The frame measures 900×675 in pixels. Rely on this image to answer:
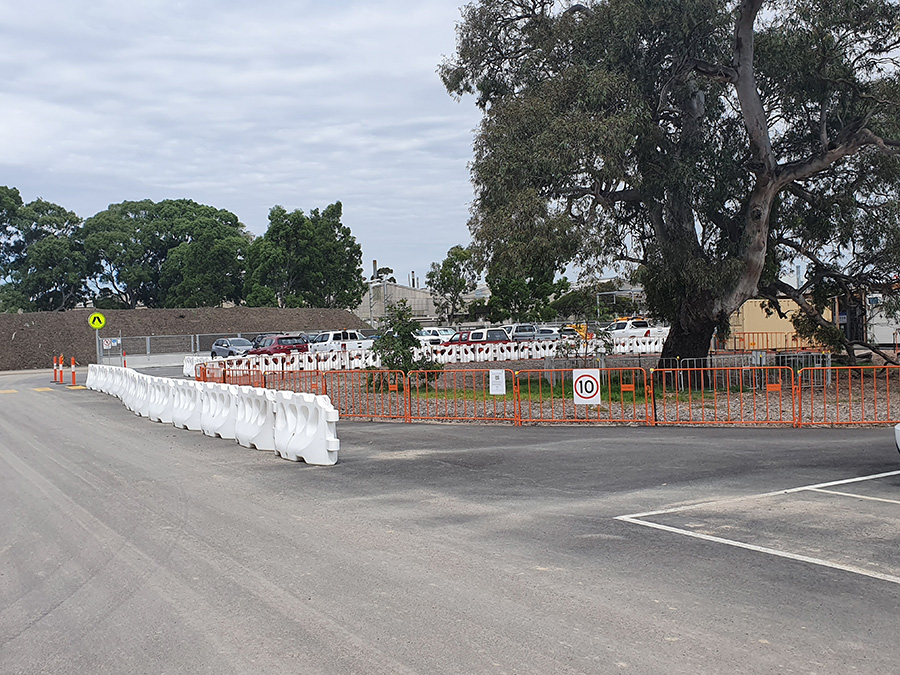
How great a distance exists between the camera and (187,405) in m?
18.2

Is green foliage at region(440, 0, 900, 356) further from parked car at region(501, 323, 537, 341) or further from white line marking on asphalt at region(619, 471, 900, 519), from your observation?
parked car at region(501, 323, 537, 341)

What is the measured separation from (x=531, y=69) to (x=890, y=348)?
2351 centimetres

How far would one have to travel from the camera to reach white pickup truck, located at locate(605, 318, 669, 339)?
46.2 m

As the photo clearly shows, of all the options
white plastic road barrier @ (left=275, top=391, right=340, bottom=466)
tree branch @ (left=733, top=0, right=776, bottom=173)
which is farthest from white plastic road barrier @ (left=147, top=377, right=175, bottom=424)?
tree branch @ (left=733, top=0, right=776, bottom=173)

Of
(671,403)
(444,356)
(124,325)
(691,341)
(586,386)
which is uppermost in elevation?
(124,325)

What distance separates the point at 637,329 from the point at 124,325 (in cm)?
3939

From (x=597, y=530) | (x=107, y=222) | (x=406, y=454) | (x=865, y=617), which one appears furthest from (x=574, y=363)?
(x=107, y=222)

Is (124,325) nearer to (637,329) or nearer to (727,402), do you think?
(637,329)

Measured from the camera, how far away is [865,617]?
580 cm

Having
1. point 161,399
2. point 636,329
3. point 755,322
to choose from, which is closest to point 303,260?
point 636,329

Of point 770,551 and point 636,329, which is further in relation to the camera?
point 636,329

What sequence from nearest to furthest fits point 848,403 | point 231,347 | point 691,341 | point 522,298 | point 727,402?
1. point 727,402
2. point 848,403
3. point 691,341
4. point 231,347
5. point 522,298

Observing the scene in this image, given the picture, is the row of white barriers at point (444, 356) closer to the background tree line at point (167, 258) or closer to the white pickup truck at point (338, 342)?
the white pickup truck at point (338, 342)

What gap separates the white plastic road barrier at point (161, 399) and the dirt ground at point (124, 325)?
139 ft
